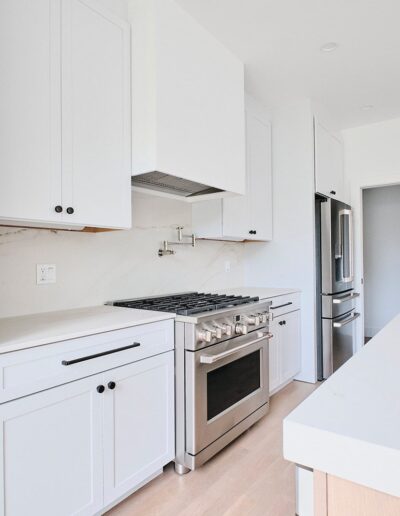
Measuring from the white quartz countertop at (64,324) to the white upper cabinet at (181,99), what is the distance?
80cm

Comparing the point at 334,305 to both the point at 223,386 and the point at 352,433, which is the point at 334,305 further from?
the point at 352,433

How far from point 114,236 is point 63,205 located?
708 millimetres

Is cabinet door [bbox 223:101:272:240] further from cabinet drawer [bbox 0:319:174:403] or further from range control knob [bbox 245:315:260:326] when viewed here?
cabinet drawer [bbox 0:319:174:403]

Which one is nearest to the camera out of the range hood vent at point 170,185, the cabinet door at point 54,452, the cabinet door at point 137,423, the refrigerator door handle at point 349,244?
the cabinet door at point 54,452

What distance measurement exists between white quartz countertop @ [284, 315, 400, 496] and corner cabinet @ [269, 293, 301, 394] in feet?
7.44

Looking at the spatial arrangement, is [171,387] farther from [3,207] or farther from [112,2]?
[112,2]

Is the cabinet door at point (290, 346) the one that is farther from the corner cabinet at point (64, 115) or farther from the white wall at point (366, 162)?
the corner cabinet at point (64, 115)

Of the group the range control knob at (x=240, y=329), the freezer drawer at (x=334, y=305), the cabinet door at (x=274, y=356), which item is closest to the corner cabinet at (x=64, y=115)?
the range control knob at (x=240, y=329)

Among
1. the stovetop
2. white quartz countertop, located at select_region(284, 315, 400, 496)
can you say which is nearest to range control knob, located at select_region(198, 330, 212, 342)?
the stovetop

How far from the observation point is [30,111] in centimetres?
156

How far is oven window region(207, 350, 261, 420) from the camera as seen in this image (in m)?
2.10

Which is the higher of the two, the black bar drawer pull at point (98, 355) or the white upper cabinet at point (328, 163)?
the white upper cabinet at point (328, 163)

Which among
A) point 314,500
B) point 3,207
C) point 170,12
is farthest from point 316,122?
point 314,500

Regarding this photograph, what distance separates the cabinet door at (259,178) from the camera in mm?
3298
